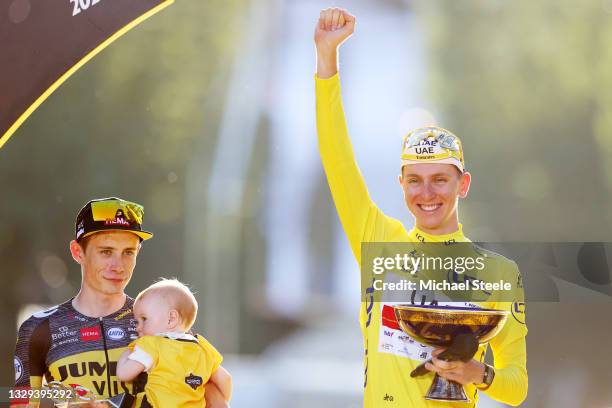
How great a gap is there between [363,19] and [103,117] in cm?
118

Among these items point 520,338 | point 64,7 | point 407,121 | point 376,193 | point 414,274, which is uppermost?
point 64,7

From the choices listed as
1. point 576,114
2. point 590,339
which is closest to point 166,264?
point 590,339

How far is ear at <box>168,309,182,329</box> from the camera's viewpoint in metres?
3.01

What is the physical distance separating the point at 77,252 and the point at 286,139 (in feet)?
3.07

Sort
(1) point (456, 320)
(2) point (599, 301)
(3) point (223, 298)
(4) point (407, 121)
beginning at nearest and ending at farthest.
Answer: (1) point (456, 320) < (2) point (599, 301) < (4) point (407, 121) < (3) point (223, 298)

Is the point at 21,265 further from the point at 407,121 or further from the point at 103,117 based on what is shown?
the point at 407,121

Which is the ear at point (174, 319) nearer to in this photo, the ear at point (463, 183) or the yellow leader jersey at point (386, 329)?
the yellow leader jersey at point (386, 329)

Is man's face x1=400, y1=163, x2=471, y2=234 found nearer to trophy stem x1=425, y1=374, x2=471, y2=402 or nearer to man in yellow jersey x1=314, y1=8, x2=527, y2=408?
man in yellow jersey x1=314, y1=8, x2=527, y2=408

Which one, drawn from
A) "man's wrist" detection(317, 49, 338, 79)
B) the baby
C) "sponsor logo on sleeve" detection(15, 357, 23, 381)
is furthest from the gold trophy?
"sponsor logo on sleeve" detection(15, 357, 23, 381)

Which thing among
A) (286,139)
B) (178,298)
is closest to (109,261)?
(178,298)

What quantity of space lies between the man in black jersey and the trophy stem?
73cm

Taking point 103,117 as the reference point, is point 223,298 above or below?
below

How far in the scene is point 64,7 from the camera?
10.7 feet

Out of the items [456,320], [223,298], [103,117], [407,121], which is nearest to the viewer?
[456,320]
